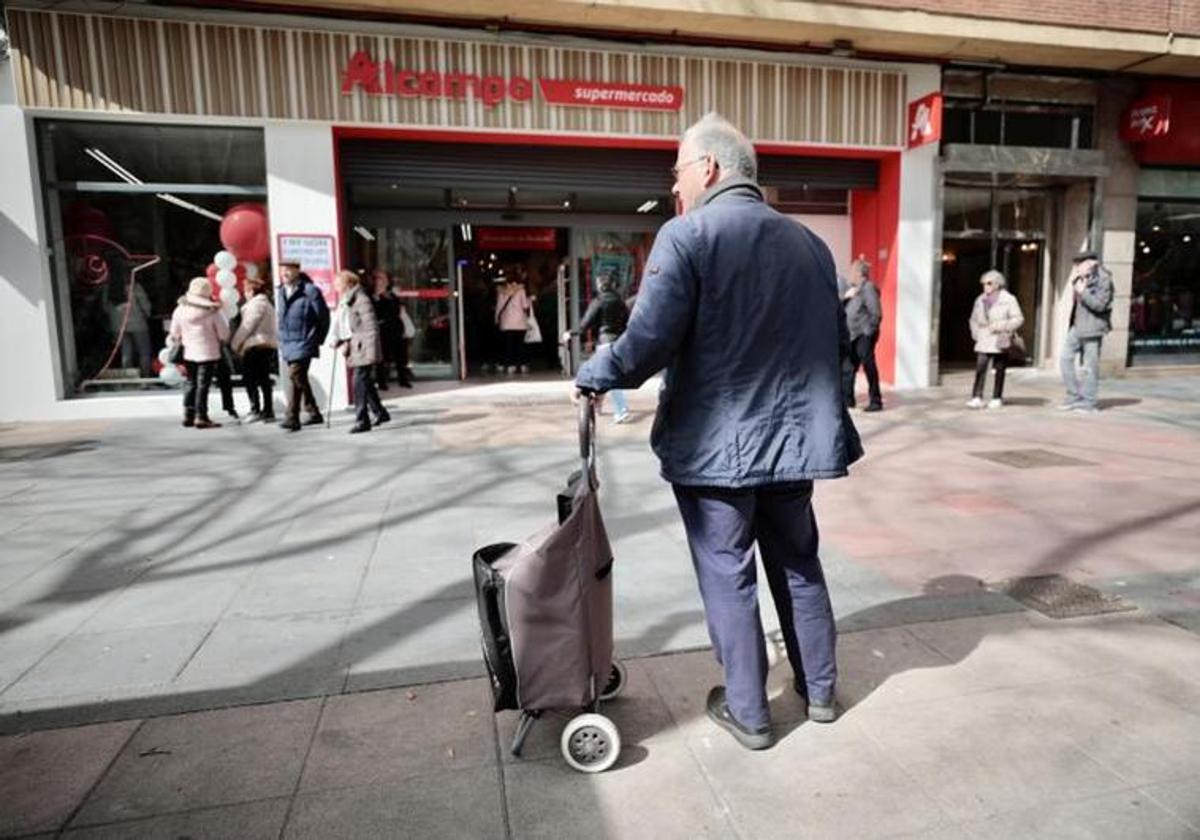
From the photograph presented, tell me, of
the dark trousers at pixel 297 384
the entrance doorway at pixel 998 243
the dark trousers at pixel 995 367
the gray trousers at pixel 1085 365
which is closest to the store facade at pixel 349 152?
the entrance doorway at pixel 998 243

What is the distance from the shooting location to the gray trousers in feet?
31.0

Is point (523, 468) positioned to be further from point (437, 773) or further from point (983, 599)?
point (437, 773)

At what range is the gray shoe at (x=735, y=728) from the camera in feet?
8.18

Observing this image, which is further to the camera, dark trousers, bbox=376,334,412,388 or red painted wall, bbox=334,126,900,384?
dark trousers, bbox=376,334,412,388

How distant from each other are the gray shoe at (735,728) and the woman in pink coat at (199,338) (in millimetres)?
8040

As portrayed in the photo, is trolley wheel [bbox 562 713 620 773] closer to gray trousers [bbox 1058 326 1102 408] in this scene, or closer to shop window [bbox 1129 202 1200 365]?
gray trousers [bbox 1058 326 1102 408]

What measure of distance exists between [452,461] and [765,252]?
5.10 metres

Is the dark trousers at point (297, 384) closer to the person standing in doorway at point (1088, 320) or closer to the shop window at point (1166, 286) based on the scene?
the person standing in doorway at point (1088, 320)

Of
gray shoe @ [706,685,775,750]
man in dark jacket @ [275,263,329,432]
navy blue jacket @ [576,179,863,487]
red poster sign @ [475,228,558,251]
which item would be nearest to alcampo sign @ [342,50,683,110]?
red poster sign @ [475,228,558,251]

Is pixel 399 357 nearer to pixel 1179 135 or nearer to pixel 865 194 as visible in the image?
pixel 865 194

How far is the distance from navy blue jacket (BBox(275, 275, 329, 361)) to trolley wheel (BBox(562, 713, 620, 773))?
7.03 meters

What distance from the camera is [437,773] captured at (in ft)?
7.94

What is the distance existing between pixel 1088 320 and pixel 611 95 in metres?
6.76

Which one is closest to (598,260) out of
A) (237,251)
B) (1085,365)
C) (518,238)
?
(518,238)
